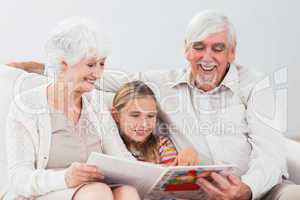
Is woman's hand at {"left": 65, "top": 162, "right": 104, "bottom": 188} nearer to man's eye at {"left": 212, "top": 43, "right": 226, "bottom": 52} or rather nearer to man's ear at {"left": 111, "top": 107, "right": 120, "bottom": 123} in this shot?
man's ear at {"left": 111, "top": 107, "right": 120, "bottom": 123}

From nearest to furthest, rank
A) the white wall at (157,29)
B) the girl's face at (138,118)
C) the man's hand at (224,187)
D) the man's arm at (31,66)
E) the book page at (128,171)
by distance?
the book page at (128,171) → the man's hand at (224,187) → the girl's face at (138,118) → the man's arm at (31,66) → the white wall at (157,29)

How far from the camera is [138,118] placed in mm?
1586

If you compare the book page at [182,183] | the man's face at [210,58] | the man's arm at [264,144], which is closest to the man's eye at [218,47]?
the man's face at [210,58]

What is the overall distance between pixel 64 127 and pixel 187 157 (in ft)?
1.37

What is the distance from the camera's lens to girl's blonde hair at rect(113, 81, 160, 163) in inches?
62.7

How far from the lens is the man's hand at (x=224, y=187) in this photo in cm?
148

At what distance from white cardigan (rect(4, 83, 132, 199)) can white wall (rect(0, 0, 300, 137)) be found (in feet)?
1.49

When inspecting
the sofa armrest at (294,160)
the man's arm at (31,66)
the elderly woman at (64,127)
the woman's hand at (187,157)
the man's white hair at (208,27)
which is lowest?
the sofa armrest at (294,160)

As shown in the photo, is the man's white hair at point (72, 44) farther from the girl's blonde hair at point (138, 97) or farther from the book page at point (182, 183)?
the book page at point (182, 183)

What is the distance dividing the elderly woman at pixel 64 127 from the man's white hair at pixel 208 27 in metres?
0.35

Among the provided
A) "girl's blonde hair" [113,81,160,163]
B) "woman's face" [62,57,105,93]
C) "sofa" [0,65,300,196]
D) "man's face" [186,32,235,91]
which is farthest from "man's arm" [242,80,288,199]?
"sofa" [0,65,300,196]

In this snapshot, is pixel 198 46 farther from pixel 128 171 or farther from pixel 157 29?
pixel 128 171

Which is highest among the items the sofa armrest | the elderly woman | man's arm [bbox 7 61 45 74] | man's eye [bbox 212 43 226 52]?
man's eye [bbox 212 43 226 52]

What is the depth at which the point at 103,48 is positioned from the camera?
1.51 meters
